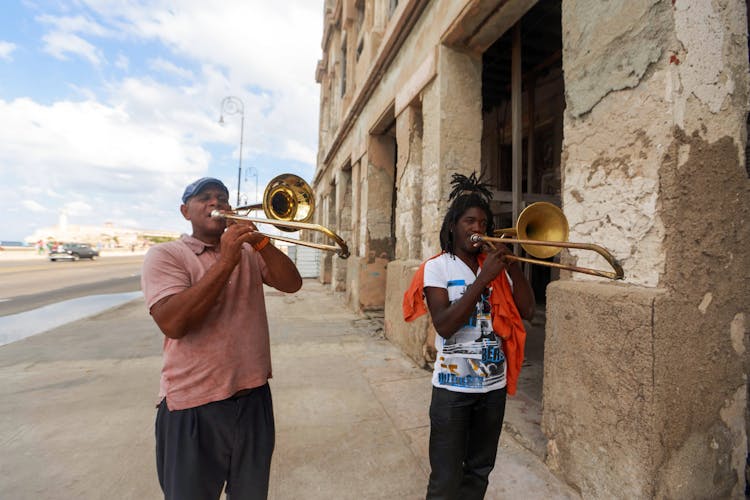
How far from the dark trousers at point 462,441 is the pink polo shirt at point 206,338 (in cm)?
84

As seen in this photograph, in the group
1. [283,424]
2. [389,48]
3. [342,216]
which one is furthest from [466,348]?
[342,216]

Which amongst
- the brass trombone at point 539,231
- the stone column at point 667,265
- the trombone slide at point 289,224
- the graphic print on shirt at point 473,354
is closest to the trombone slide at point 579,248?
the brass trombone at point 539,231

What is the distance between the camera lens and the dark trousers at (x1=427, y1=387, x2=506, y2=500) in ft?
5.56

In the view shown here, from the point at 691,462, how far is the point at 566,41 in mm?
2482

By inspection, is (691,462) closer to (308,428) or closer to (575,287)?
(575,287)

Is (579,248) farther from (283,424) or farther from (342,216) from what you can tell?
(342,216)

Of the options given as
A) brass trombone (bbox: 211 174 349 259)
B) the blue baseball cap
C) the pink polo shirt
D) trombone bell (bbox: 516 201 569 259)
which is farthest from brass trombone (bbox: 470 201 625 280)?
the blue baseball cap

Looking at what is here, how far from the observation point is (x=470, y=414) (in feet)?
5.79

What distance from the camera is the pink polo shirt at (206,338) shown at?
144cm

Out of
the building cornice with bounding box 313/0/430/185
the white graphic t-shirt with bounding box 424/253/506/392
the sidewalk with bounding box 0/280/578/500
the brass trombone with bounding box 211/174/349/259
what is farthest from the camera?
the building cornice with bounding box 313/0/430/185

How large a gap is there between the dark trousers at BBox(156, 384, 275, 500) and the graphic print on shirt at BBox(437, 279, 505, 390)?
86 centimetres

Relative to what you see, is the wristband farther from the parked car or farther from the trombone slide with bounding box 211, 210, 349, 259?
the parked car

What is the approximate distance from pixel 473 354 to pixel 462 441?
40 cm

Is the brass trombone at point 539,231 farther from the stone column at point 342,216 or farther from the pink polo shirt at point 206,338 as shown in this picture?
the stone column at point 342,216
